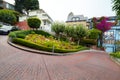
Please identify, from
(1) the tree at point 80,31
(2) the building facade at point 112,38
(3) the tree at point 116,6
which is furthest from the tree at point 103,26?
(3) the tree at point 116,6

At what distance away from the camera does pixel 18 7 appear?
58.3m

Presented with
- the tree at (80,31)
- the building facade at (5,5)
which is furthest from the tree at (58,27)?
the building facade at (5,5)

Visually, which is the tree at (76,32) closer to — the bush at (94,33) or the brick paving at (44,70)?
the bush at (94,33)

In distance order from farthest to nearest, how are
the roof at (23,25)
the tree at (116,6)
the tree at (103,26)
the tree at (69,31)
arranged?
the roof at (23,25) → the tree at (103,26) → the tree at (69,31) → the tree at (116,6)

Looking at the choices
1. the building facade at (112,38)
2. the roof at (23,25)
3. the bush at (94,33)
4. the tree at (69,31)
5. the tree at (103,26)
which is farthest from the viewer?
the roof at (23,25)

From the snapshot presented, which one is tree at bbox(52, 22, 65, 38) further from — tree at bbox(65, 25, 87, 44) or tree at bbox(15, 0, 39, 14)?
tree at bbox(15, 0, 39, 14)

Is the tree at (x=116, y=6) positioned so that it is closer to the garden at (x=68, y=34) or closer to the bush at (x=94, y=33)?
the garden at (x=68, y=34)

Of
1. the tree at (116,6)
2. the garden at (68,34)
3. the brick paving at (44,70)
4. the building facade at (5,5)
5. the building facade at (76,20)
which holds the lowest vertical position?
the brick paving at (44,70)

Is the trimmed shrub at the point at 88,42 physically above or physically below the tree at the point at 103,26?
below

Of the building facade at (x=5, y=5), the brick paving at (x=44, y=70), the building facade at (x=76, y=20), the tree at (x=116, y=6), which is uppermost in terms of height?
the building facade at (x=5, y=5)

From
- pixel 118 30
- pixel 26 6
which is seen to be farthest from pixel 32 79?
pixel 26 6

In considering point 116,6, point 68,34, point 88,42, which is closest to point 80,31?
point 68,34

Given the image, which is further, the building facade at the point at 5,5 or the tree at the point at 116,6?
the building facade at the point at 5,5

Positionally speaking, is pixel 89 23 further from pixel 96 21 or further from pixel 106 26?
pixel 106 26
